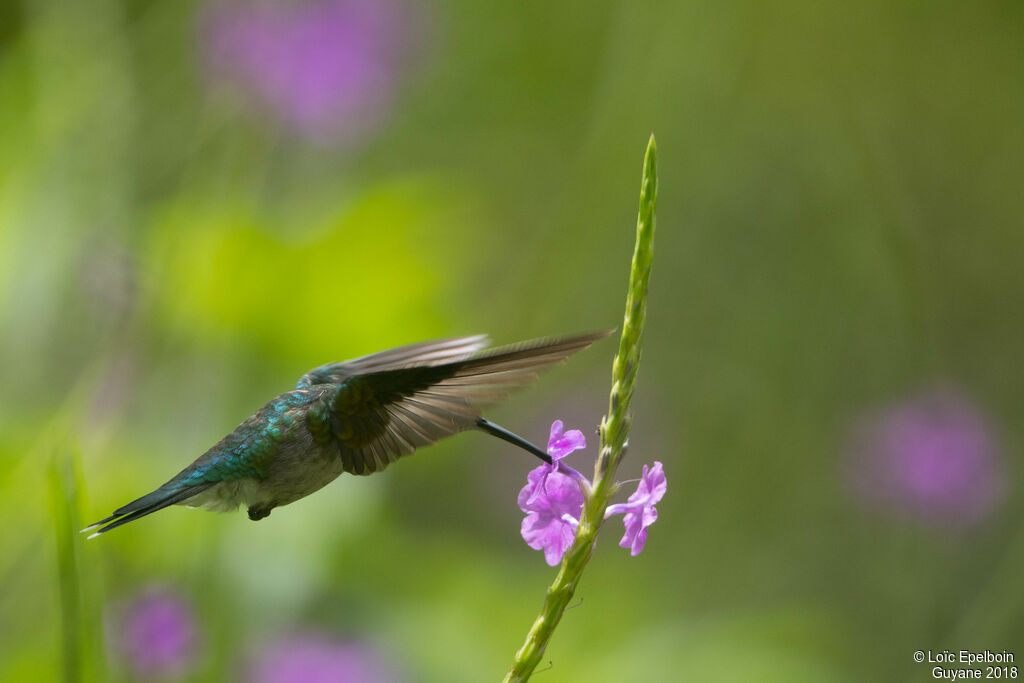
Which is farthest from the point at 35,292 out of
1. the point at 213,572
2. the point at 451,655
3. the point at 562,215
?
the point at 562,215

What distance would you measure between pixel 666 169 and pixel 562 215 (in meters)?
1.38

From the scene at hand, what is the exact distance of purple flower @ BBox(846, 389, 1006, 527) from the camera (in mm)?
3961

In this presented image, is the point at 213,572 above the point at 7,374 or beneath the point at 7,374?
beneath

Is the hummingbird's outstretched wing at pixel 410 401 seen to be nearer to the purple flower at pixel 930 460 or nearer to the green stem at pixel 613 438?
the green stem at pixel 613 438

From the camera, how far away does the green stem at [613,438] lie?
3.40 ft

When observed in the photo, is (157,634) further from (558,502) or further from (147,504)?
(558,502)

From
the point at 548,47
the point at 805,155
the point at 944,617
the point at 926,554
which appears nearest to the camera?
the point at 926,554

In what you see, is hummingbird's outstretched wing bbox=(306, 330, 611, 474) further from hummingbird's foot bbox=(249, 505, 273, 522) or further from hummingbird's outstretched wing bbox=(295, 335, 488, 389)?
hummingbird's foot bbox=(249, 505, 273, 522)

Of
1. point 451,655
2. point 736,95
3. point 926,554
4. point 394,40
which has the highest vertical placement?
point 394,40

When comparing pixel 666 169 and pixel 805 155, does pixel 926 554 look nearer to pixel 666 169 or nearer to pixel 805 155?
pixel 805 155

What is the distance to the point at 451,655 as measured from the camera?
118 inches

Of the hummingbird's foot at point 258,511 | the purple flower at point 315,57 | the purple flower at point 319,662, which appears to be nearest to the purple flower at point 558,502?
the hummingbird's foot at point 258,511

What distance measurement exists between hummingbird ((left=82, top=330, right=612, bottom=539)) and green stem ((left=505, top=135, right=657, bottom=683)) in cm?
16

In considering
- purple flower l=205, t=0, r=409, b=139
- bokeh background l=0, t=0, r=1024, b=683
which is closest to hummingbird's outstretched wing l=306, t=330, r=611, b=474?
bokeh background l=0, t=0, r=1024, b=683
